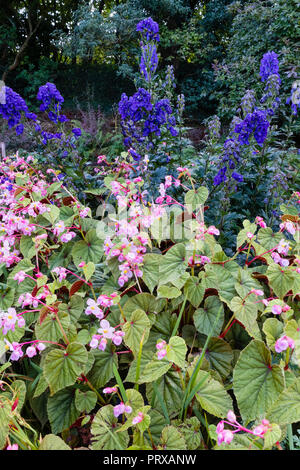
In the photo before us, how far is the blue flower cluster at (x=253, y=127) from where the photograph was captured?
195 centimetres

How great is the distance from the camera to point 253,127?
2.01 m

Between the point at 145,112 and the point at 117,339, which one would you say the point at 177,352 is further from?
the point at 145,112

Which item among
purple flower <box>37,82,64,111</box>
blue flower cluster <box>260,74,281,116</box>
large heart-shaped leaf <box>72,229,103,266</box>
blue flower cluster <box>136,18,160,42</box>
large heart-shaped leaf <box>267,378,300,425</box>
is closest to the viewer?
large heart-shaped leaf <box>267,378,300,425</box>

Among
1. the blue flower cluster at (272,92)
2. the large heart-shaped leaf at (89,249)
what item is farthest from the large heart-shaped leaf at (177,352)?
the blue flower cluster at (272,92)

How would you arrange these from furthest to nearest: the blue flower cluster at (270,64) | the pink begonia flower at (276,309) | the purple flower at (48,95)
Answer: the purple flower at (48,95) → the blue flower cluster at (270,64) → the pink begonia flower at (276,309)

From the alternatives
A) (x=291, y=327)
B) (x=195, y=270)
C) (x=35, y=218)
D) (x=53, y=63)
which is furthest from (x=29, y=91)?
(x=291, y=327)

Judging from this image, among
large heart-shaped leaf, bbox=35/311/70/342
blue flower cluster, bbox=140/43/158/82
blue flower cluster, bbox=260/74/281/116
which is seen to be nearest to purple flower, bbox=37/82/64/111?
blue flower cluster, bbox=140/43/158/82

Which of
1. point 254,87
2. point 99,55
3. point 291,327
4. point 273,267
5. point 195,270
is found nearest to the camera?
point 291,327

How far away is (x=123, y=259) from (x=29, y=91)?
29.0ft

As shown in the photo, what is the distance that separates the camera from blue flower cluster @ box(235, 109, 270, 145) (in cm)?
195

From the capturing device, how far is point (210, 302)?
1.24 metres

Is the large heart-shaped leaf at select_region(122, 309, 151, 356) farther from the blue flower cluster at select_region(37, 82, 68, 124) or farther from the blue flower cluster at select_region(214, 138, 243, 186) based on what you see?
the blue flower cluster at select_region(37, 82, 68, 124)

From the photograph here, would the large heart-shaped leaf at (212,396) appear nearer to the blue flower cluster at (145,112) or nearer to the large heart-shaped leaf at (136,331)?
the large heart-shaped leaf at (136,331)

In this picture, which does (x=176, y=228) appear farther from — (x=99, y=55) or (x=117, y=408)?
(x=99, y=55)
